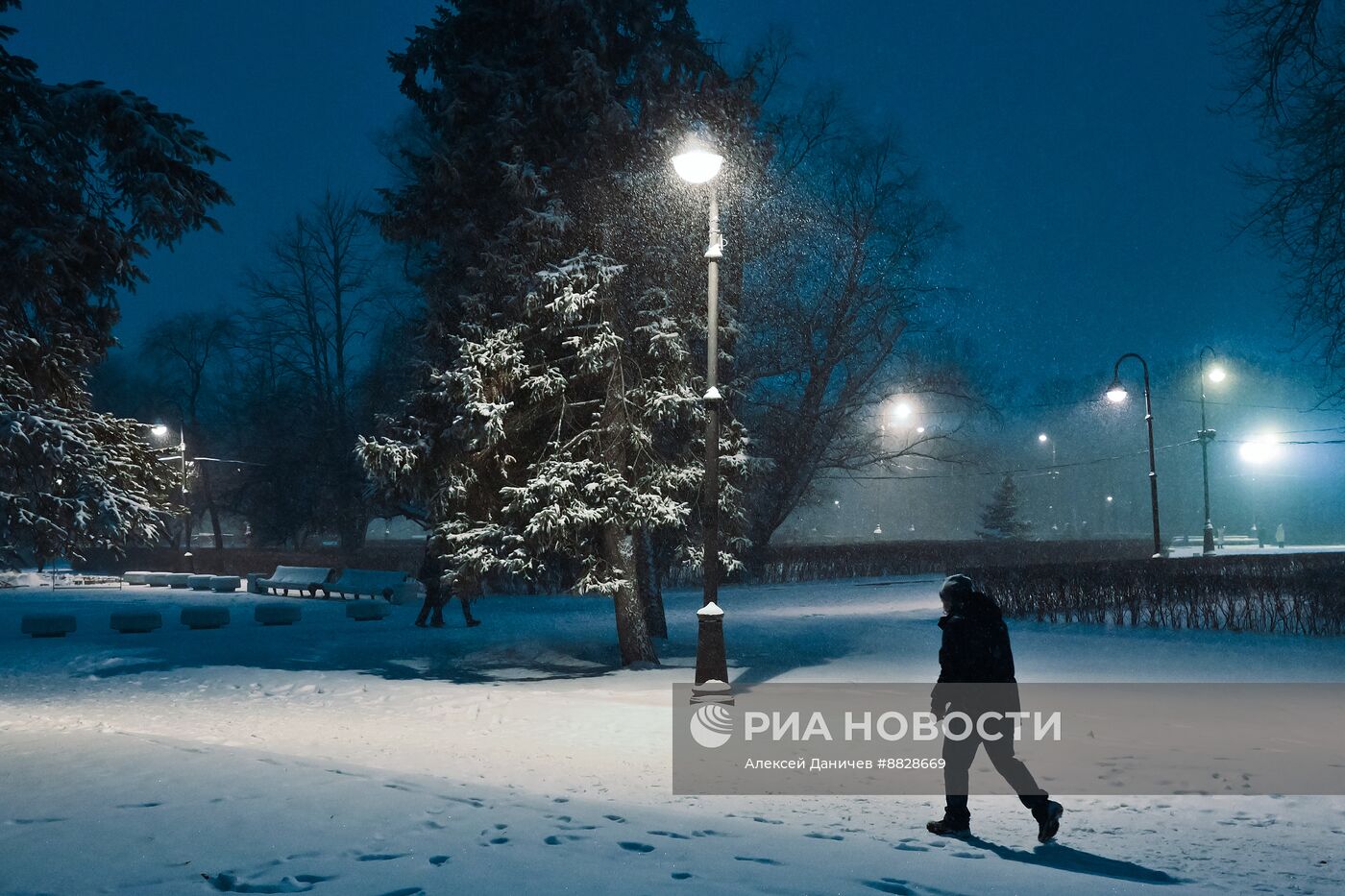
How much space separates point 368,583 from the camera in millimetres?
27406

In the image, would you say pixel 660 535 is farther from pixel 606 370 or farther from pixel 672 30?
pixel 672 30

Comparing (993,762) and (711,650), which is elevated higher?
(711,650)

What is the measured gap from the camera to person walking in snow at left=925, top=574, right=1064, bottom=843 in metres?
5.90

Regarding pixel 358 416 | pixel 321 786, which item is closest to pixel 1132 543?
pixel 358 416

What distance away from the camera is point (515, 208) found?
1469 centimetres

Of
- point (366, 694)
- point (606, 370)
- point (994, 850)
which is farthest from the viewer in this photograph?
point (606, 370)

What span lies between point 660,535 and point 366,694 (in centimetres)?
577

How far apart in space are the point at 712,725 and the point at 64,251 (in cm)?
898

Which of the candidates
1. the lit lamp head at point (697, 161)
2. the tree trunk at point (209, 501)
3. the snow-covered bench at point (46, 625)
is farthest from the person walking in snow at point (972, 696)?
the tree trunk at point (209, 501)

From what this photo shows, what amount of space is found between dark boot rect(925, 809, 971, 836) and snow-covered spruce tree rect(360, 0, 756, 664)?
24.9 ft

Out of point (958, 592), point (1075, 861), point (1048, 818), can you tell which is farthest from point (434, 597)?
point (1075, 861)


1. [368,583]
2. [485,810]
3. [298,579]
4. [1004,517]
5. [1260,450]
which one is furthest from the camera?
[1260,450]

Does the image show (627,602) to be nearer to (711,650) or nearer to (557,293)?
(711,650)

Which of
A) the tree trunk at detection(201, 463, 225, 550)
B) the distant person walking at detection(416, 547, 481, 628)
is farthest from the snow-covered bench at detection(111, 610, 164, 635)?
the tree trunk at detection(201, 463, 225, 550)
